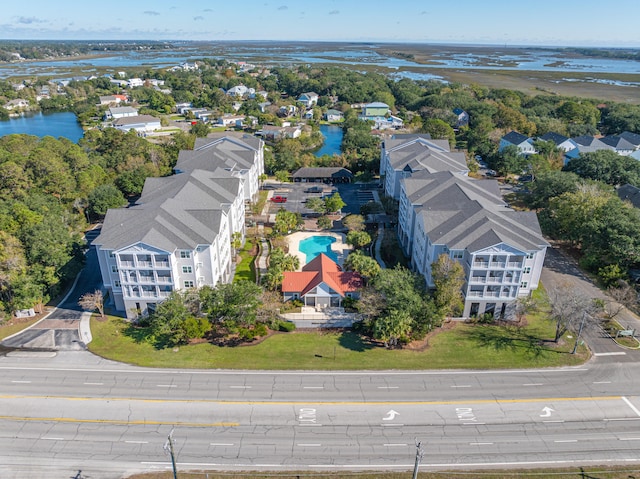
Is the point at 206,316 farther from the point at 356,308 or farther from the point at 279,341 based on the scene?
the point at 356,308

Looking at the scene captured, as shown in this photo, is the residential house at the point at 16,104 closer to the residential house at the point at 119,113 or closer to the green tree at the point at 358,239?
the residential house at the point at 119,113

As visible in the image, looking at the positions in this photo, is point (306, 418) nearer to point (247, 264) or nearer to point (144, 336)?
point (144, 336)

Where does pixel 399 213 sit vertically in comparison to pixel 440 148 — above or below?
below

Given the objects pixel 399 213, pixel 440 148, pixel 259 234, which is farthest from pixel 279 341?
pixel 440 148

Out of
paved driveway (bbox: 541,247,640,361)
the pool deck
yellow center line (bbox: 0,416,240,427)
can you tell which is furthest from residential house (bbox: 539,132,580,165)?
yellow center line (bbox: 0,416,240,427)

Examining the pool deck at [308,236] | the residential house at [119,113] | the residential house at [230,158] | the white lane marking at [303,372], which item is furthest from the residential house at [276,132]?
the white lane marking at [303,372]
